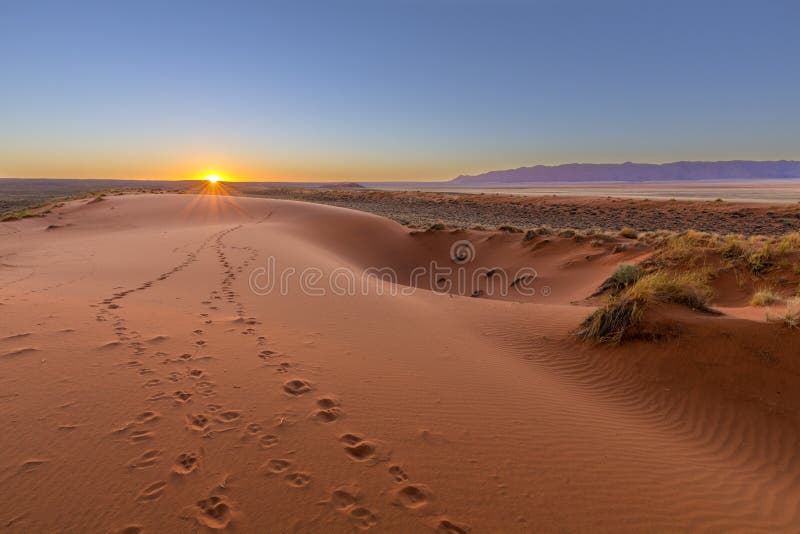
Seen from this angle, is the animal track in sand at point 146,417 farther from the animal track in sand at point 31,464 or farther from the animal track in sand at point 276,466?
the animal track in sand at point 276,466

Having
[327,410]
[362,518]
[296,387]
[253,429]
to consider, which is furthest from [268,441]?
[362,518]

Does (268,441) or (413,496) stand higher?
(268,441)

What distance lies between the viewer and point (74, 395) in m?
3.73

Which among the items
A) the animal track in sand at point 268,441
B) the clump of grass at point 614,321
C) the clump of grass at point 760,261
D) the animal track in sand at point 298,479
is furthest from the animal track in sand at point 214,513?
the clump of grass at point 760,261

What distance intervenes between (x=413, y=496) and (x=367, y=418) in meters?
1.06

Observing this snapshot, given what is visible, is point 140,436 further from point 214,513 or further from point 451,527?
point 451,527

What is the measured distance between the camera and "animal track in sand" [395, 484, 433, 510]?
2.78m

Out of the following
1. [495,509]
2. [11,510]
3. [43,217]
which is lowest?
[495,509]

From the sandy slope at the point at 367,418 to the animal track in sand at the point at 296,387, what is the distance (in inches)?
0.9

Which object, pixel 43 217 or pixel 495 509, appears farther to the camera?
pixel 43 217

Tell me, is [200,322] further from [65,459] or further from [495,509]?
[495,509]

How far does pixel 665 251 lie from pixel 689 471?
33.5 ft

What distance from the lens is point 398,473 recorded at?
3.07 m

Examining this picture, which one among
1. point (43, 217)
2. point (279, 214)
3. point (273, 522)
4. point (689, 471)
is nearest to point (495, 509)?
point (273, 522)
